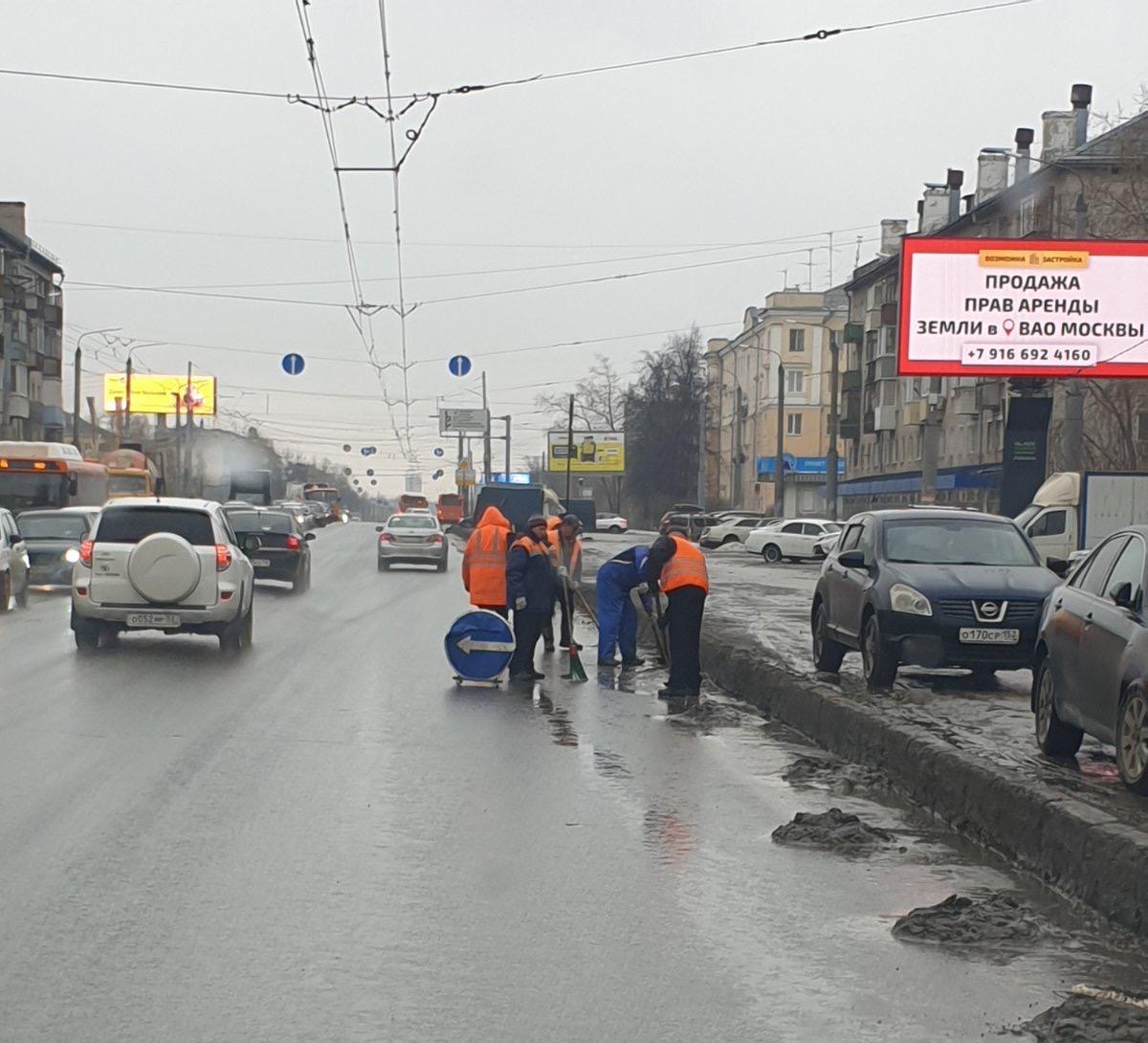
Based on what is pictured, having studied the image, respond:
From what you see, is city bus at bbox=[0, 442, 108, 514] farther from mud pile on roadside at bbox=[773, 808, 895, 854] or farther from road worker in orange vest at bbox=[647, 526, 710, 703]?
mud pile on roadside at bbox=[773, 808, 895, 854]

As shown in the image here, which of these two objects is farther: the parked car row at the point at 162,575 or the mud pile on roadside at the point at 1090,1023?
the parked car row at the point at 162,575

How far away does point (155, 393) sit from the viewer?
4717 inches

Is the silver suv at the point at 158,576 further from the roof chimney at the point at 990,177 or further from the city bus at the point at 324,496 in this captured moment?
the city bus at the point at 324,496

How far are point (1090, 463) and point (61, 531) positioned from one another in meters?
30.8

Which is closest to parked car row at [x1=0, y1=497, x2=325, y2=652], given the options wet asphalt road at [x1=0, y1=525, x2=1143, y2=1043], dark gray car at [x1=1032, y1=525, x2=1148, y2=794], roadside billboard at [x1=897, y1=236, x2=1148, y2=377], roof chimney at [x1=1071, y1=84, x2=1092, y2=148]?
wet asphalt road at [x1=0, y1=525, x2=1143, y2=1043]

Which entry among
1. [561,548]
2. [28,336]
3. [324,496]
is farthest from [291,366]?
[324,496]

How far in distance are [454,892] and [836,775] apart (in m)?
4.62

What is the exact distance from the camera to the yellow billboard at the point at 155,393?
119 metres

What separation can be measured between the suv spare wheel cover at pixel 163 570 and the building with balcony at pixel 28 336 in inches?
2481

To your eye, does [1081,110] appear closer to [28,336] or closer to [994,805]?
[28,336]

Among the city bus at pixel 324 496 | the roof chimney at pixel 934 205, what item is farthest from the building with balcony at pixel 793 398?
the city bus at pixel 324 496

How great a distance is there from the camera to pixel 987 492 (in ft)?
226

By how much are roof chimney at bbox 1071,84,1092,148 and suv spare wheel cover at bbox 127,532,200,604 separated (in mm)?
49174

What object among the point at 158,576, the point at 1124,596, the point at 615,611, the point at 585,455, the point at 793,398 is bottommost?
the point at 615,611
